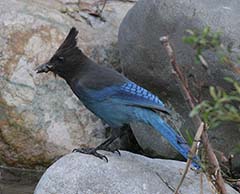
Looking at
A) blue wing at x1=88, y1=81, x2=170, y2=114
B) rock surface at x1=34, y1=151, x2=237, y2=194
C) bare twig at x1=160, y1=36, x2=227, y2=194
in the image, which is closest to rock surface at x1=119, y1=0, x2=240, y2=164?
blue wing at x1=88, y1=81, x2=170, y2=114

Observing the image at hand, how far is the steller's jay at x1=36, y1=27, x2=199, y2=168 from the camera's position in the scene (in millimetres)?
4484

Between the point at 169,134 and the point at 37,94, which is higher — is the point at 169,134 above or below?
above

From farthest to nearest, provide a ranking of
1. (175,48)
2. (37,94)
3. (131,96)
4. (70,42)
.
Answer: (37,94) → (175,48) → (70,42) → (131,96)

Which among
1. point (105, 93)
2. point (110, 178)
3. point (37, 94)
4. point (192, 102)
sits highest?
point (192, 102)

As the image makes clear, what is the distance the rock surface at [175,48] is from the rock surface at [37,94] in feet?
1.53

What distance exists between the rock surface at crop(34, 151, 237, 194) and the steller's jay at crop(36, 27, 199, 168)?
166 millimetres

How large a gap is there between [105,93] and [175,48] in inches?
40.0

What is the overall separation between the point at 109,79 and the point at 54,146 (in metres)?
1.46

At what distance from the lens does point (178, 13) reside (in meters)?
5.51

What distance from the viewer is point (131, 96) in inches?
181

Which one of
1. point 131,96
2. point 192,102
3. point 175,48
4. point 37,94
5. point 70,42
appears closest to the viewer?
point 192,102

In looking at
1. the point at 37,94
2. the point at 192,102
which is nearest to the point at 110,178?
the point at 192,102

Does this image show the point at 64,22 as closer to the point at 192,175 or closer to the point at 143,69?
the point at 143,69

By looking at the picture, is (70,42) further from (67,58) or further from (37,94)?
(37,94)
